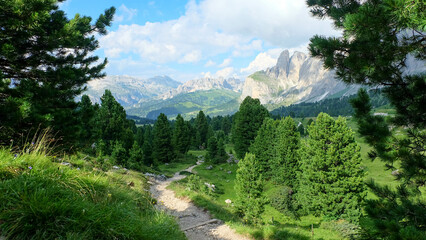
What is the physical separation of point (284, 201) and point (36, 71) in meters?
27.6

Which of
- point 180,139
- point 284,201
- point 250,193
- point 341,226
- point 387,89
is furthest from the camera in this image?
point 180,139

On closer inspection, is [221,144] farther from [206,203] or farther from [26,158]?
[26,158]

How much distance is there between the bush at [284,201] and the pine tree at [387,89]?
2312cm

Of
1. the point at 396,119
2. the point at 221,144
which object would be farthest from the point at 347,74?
the point at 221,144

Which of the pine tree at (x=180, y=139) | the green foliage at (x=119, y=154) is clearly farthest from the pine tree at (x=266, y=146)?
the pine tree at (x=180, y=139)

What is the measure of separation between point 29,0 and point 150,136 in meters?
69.4

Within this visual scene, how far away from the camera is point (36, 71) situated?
9688 millimetres

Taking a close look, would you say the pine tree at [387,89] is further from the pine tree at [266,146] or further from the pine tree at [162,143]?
the pine tree at [162,143]

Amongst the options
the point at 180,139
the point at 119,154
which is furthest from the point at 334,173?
the point at 180,139

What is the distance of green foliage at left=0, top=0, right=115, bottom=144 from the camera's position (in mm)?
7551

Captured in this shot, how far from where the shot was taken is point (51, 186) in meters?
3.66

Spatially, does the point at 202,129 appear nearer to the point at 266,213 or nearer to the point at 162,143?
the point at 162,143

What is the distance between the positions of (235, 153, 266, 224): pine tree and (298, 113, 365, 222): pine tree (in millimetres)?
7278

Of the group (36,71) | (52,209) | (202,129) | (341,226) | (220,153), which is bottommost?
(341,226)
